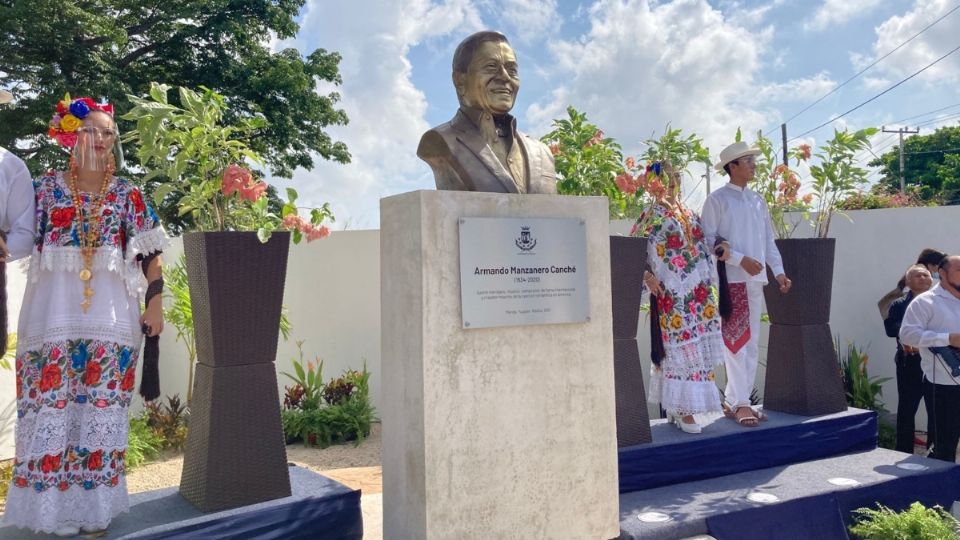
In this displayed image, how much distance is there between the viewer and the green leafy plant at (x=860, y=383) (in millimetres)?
6008

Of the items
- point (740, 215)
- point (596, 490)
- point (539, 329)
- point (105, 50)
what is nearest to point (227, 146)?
point (539, 329)

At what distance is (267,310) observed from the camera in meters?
3.05

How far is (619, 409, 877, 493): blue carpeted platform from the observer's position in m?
3.62

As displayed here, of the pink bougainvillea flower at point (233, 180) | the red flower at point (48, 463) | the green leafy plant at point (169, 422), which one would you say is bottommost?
the green leafy plant at point (169, 422)

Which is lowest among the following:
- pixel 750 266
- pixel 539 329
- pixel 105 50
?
pixel 539 329

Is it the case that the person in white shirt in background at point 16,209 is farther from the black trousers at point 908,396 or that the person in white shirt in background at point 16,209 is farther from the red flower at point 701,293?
the black trousers at point 908,396

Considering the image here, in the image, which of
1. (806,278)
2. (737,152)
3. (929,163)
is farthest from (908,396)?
(929,163)

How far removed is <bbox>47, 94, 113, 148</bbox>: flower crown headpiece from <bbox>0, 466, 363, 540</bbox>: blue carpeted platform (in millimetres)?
1424

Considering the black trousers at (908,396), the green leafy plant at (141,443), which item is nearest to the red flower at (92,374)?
the green leafy plant at (141,443)

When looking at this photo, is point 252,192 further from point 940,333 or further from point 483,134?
point 940,333

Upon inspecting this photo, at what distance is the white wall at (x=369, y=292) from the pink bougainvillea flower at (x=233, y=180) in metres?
3.37

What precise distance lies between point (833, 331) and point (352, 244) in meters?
4.47

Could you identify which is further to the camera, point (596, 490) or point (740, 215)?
point (740, 215)

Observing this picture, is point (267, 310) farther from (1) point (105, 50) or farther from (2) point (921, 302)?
(1) point (105, 50)
